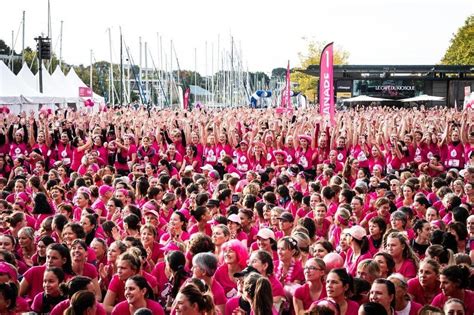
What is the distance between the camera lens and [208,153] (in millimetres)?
18047

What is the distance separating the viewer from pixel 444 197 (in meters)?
10.9

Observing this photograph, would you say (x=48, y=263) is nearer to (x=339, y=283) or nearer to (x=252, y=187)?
(x=339, y=283)

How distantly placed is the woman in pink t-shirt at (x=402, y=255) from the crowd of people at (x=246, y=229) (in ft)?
0.05

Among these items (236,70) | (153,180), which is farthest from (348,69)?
(153,180)

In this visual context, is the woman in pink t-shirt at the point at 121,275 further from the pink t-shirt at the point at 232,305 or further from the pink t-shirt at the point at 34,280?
the pink t-shirt at the point at 232,305

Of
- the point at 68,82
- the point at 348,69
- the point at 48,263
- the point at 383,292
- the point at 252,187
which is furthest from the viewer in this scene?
the point at 348,69

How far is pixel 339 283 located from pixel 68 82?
36.0 meters

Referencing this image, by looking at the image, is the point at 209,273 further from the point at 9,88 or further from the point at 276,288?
the point at 9,88

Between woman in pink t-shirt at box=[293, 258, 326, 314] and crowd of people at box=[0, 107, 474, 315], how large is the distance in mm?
11

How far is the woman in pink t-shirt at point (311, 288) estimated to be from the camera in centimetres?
696

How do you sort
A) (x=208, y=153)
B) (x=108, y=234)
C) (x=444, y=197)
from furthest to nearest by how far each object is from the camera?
(x=208, y=153) < (x=444, y=197) < (x=108, y=234)

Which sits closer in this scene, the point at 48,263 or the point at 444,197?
the point at 48,263

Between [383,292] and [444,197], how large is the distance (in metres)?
4.82

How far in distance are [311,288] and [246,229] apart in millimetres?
2795
